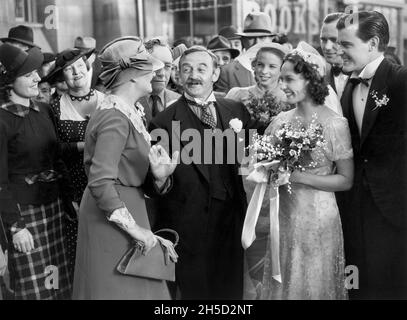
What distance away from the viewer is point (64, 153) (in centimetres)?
399

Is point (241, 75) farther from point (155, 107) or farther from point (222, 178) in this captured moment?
point (222, 178)

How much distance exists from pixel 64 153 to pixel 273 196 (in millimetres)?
1420

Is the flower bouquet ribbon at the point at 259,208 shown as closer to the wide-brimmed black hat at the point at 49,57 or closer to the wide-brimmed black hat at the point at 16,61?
the wide-brimmed black hat at the point at 16,61

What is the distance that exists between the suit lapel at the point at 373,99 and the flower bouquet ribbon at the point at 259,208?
59 centimetres

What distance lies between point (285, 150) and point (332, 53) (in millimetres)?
1295

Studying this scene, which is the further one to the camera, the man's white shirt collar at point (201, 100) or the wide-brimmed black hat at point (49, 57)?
the wide-brimmed black hat at point (49, 57)

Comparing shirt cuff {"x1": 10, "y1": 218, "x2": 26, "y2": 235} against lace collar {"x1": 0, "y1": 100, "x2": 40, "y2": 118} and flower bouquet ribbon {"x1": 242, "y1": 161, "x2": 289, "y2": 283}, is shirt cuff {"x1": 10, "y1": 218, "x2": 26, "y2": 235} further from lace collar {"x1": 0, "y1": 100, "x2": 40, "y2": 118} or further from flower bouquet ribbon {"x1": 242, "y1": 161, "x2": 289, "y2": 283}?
flower bouquet ribbon {"x1": 242, "y1": 161, "x2": 289, "y2": 283}

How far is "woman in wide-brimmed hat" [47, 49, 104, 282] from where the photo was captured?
13.4 feet

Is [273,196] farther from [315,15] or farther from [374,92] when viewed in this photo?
[315,15]

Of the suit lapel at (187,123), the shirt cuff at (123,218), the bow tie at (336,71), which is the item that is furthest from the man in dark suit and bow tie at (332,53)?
the shirt cuff at (123,218)

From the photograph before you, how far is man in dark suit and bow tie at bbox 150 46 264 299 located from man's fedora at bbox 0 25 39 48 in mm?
1013

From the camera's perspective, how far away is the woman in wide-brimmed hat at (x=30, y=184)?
3.61 meters

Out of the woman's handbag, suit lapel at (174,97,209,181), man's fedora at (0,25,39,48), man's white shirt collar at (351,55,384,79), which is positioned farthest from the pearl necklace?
man's white shirt collar at (351,55,384,79)

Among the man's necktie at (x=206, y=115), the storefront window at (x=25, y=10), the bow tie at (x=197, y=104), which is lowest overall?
the man's necktie at (x=206, y=115)
